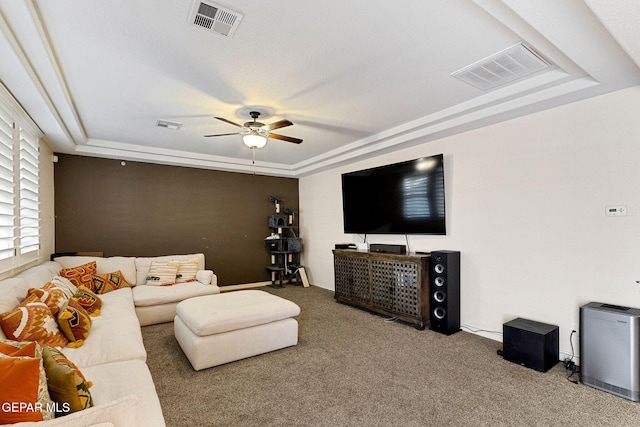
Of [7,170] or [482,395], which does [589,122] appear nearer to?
[482,395]

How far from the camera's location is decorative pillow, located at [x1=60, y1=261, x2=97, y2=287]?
3.66 meters

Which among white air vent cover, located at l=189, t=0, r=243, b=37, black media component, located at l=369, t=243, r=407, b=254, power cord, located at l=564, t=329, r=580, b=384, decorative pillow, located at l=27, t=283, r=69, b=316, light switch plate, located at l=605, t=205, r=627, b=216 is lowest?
power cord, located at l=564, t=329, r=580, b=384

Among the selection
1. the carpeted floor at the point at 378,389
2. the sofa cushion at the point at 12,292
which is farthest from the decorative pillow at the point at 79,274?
the sofa cushion at the point at 12,292

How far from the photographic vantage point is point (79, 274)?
3.79 m

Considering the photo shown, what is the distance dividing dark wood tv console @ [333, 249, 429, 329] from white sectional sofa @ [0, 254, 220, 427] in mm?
2142

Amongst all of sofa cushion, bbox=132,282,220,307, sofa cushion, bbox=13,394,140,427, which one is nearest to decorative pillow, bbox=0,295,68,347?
sofa cushion, bbox=13,394,140,427

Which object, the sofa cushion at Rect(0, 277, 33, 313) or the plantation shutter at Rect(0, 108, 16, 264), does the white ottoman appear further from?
the plantation shutter at Rect(0, 108, 16, 264)

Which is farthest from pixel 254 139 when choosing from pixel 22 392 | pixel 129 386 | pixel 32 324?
pixel 22 392

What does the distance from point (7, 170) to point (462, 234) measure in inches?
181

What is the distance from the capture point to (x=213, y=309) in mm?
3059

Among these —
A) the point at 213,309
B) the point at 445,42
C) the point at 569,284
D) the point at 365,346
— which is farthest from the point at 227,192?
the point at 569,284

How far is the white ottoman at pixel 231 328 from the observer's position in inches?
108

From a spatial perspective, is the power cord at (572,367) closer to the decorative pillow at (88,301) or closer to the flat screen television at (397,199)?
the flat screen television at (397,199)

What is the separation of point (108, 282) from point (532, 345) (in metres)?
4.88
